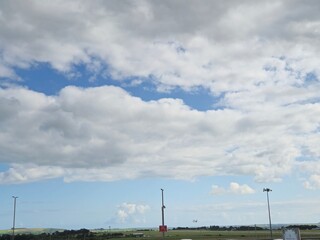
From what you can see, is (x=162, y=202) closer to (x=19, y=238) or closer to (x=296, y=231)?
(x=296, y=231)

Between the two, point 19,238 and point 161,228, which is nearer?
point 161,228

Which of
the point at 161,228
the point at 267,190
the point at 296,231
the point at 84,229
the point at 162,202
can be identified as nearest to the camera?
the point at 296,231

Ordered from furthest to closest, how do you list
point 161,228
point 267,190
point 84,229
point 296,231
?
point 84,229 < point 267,190 < point 161,228 < point 296,231

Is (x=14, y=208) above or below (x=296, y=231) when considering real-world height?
above

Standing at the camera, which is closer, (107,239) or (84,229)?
(107,239)

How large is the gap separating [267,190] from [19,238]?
253 feet

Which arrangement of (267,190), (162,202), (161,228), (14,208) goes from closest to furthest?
(161,228)
(162,202)
(267,190)
(14,208)

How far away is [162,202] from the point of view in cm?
7838

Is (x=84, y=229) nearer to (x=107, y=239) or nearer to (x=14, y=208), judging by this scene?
(x=107, y=239)

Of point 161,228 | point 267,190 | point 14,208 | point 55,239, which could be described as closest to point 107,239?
point 55,239

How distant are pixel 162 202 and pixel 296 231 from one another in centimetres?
4112

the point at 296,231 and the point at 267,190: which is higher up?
the point at 267,190

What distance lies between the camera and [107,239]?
133750 millimetres

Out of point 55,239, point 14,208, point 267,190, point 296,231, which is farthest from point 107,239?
point 296,231
